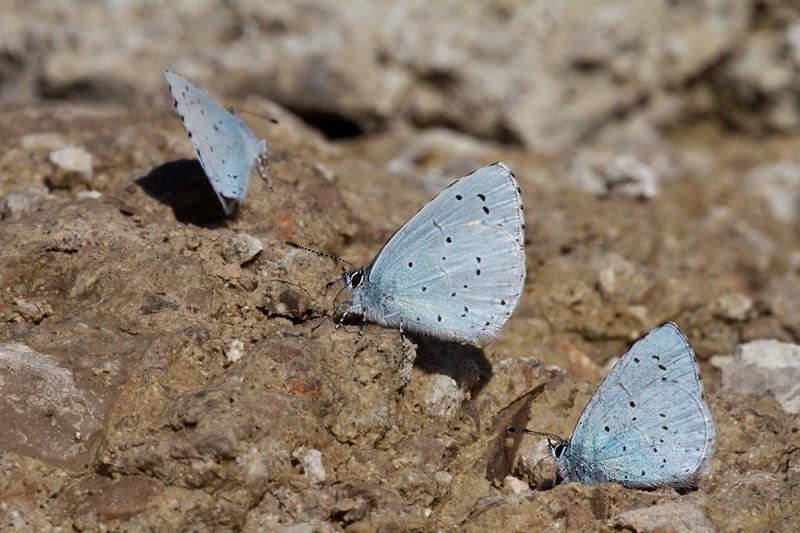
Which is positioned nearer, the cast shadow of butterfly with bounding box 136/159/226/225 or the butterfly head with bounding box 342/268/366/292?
the butterfly head with bounding box 342/268/366/292

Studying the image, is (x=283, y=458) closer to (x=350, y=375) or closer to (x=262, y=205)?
(x=350, y=375)

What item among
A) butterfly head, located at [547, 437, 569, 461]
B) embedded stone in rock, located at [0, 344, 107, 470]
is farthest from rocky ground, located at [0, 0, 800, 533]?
butterfly head, located at [547, 437, 569, 461]

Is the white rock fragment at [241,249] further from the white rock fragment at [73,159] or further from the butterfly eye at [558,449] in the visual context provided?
the butterfly eye at [558,449]

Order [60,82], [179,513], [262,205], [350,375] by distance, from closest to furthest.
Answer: [179,513] → [350,375] → [262,205] → [60,82]

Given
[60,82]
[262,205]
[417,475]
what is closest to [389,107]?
[60,82]

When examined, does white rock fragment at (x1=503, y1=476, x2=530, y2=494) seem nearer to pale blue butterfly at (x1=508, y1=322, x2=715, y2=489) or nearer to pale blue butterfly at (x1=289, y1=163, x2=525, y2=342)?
pale blue butterfly at (x1=508, y1=322, x2=715, y2=489)

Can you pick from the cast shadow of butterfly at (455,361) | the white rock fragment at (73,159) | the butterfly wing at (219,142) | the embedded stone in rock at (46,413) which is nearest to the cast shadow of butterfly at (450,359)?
the cast shadow of butterfly at (455,361)
